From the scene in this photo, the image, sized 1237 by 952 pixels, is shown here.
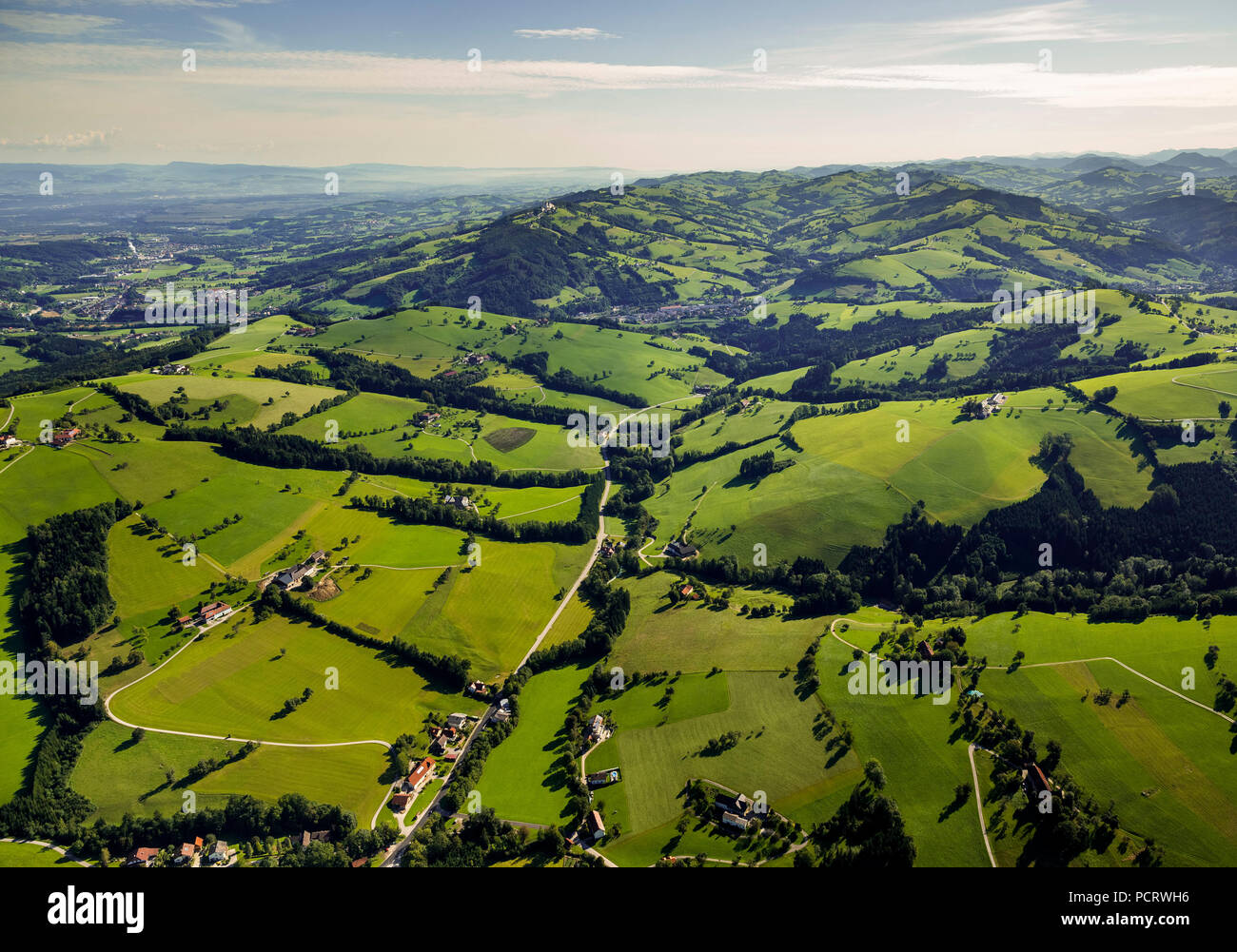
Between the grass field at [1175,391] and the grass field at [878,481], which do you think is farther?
the grass field at [1175,391]

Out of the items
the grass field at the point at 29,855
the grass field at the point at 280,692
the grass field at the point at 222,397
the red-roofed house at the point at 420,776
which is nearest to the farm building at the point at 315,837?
the red-roofed house at the point at 420,776

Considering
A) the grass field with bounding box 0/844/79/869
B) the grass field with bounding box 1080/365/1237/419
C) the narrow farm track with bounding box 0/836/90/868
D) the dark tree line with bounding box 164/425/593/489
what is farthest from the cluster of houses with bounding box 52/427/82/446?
Result: the grass field with bounding box 1080/365/1237/419

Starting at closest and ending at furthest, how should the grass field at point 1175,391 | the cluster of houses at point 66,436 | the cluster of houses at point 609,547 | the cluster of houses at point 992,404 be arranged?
1. the cluster of houses at point 609,547
2. the cluster of houses at point 66,436
3. the grass field at point 1175,391
4. the cluster of houses at point 992,404

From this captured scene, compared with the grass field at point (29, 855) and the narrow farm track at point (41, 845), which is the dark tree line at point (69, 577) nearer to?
the narrow farm track at point (41, 845)

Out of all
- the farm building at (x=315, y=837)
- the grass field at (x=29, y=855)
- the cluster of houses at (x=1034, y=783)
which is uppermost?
the cluster of houses at (x=1034, y=783)

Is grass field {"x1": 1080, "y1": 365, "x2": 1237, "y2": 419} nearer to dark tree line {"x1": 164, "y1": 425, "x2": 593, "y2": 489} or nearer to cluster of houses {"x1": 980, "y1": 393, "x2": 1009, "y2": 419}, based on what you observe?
cluster of houses {"x1": 980, "y1": 393, "x2": 1009, "y2": 419}

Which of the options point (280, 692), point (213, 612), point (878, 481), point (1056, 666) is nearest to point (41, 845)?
point (280, 692)
